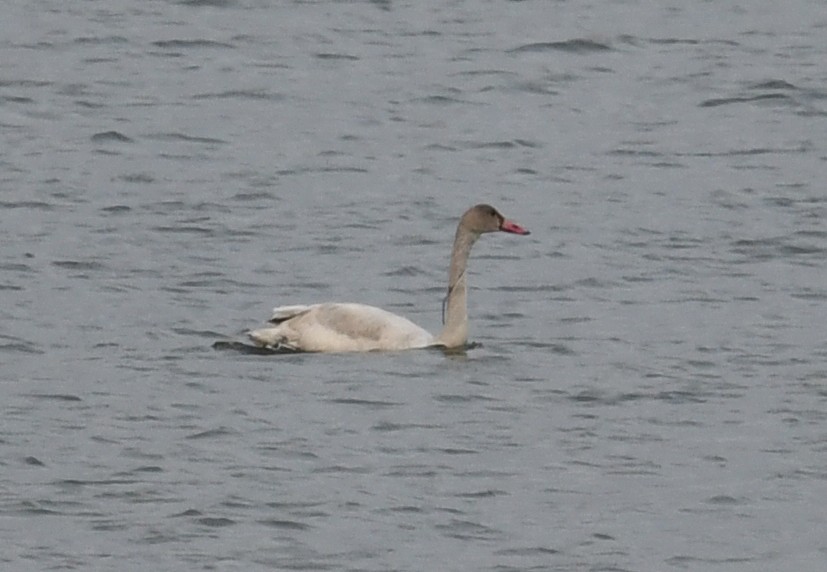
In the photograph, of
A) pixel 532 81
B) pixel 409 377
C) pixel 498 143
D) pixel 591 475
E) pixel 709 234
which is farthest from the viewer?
pixel 532 81

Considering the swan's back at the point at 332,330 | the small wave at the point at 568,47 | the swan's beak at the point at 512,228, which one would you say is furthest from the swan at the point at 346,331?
the small wave at the point at 568,47

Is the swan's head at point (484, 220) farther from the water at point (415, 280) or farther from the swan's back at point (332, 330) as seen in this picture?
the swan's back at point (332, 330)

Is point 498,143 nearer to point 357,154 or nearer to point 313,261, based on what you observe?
point 357,154

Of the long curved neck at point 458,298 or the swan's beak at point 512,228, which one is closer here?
the long curved neck at point 458,298

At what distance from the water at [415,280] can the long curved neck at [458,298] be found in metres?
0.17

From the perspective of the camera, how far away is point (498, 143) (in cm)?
2159

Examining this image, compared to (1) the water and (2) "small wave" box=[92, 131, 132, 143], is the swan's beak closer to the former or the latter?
(1) the water

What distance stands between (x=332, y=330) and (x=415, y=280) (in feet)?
7.71

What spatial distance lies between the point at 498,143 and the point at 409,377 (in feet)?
25.2

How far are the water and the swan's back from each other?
0.12 meters

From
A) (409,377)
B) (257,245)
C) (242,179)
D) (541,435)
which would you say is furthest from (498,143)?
(541,435)

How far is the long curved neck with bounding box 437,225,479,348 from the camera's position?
14.9 m

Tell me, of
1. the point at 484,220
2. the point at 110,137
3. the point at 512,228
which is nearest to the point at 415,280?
the point at 484,220

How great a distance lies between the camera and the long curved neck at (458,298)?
48.9 ft
